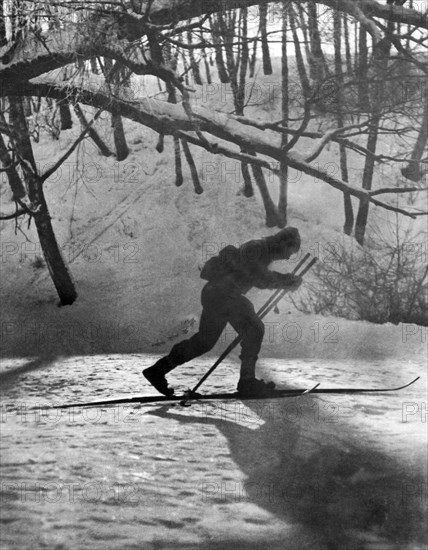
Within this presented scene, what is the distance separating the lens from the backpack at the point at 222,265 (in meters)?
4.04

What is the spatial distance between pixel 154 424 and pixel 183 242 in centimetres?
86

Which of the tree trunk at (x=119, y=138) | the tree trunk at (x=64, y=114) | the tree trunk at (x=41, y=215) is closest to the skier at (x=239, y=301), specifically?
the tree trunk at (x=41, y=215)

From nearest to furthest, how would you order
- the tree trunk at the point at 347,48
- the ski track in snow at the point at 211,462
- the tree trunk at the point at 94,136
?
the ski track in snow at the point at 211,462 → the tree trunk at the point at 347,48 → the tree trunk at the point at 94,136

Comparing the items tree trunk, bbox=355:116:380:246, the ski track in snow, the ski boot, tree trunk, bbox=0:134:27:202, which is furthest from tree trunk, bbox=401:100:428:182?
tree trunk, bbox=0:134:27:202

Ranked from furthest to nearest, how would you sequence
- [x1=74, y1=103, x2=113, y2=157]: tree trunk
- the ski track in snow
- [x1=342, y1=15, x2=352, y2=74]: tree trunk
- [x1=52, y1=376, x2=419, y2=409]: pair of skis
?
[x1=74, y1=103, x2=113, y2=157]: tree trunk → [x1=342, y1=15, x2=352, y2=74]: tree trunk → [x1=52, y1=376, x2=419, y2=409]: pair of skis → the ski track in snow

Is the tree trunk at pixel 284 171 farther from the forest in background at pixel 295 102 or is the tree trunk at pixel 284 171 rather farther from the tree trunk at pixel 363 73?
the tree trunk at pixel 363 73

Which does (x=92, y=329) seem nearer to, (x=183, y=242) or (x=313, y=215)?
(x=183, y=242)

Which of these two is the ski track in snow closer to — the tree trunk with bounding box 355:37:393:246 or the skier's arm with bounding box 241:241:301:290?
the skier's arm with bounding box 241:241:301:290

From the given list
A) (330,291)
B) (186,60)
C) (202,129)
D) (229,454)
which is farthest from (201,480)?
(186,60)

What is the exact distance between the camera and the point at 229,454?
372cm

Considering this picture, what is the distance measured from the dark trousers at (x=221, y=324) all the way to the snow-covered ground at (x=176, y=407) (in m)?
0.05

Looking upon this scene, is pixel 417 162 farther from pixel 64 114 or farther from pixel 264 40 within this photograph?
pixel 64 114

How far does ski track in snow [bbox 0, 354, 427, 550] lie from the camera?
11.3 ft

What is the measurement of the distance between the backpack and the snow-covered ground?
0.04m
